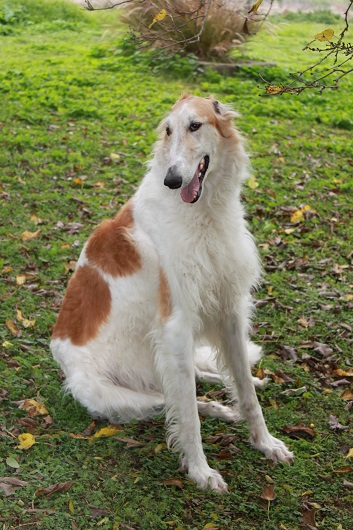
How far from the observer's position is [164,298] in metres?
3.98

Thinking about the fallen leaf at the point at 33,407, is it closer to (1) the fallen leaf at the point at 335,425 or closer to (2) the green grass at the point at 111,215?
(2) the green grass at the point at 111,215

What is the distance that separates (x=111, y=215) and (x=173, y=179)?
3.67 metres

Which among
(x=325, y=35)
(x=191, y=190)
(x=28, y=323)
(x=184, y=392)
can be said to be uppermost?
(x=325, y=35)

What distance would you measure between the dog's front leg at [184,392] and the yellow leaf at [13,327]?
5.36ft

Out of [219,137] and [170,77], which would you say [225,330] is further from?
[170,77]

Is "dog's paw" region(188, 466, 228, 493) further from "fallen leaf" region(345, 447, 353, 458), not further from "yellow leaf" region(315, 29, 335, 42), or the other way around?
"yellow leaf" region(315, 29, 335, 42)

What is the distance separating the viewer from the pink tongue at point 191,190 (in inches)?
147

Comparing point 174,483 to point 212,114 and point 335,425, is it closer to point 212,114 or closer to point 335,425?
point 335,425

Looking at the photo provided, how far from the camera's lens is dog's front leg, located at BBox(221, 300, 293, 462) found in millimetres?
4176

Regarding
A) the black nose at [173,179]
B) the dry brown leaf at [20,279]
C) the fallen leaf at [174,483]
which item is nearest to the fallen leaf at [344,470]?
the fallen leaf at [174,483]

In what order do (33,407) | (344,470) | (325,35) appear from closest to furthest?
(325,35) → (344,470) → (33,407)

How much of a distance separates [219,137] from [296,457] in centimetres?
192

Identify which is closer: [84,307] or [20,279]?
[84,307]

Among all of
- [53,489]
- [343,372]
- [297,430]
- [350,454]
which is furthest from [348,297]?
[53,489]
